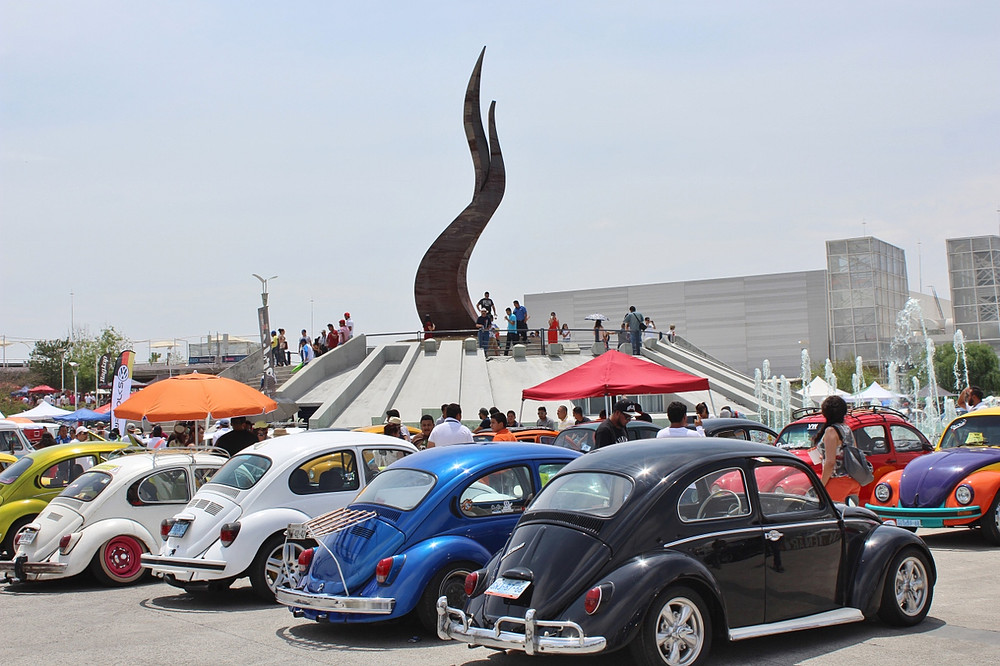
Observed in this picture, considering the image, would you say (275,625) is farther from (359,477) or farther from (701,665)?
(701,665)

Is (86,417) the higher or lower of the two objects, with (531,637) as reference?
higher

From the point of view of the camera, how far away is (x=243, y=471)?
9492 millimetres

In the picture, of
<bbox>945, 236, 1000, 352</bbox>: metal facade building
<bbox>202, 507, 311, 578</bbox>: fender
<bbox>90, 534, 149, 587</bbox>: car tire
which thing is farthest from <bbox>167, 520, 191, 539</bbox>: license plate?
<bbox>945, 236, 1000, 352</bbox>: metal facade building

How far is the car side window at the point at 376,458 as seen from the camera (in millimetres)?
9758

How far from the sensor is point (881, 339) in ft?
253

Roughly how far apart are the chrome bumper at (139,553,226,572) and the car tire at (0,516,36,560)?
3.72m

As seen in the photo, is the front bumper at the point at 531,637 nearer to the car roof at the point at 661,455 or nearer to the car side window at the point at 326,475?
the car roof at the point at 661,455

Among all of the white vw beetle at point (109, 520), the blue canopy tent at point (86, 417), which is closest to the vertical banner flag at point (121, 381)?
the blue canopy tent at point (86, 417)

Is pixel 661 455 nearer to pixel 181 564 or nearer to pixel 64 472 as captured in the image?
pixel 181 564

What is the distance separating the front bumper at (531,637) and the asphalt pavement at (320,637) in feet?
1.96

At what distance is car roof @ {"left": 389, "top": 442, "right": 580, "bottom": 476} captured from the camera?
773 cm

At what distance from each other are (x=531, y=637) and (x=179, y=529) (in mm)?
4954

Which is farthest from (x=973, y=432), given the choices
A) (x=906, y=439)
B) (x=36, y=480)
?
(x=36, y=480)

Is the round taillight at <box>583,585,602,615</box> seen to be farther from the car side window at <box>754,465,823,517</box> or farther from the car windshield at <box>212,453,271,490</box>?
the car windshield at <box>212,453,271,490</box>
